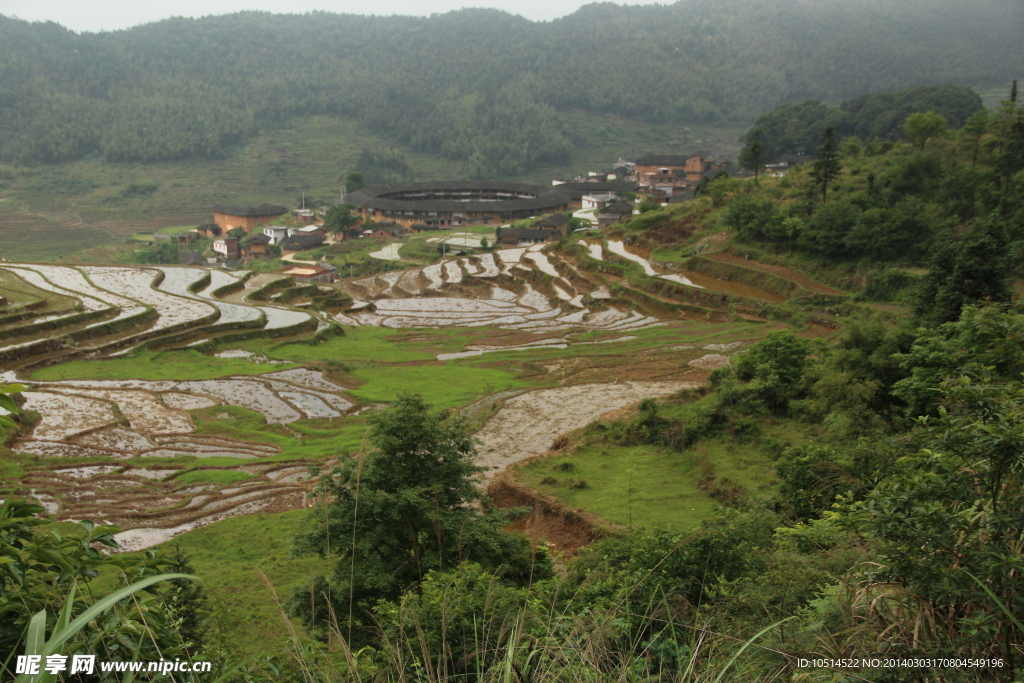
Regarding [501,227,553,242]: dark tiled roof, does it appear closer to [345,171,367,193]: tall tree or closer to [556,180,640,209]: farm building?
[556,180,640,209]: farm building

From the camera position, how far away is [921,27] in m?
148

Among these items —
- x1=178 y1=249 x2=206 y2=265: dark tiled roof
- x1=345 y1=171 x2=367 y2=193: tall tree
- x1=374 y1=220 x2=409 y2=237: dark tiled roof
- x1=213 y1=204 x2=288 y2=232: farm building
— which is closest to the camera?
x1=178 y1=249 x2=206 y2=265: dark tiled roof

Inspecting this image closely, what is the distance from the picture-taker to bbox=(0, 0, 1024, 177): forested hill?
97938mm

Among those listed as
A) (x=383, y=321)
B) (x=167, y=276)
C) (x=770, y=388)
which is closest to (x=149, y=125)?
(x=167, y=276)

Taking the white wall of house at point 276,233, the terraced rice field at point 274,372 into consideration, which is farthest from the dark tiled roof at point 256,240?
the terraced rice field at point 274,372

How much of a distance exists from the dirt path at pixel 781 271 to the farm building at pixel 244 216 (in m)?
48.0

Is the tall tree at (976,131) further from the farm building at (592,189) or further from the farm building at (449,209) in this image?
the farm building at (449,209)

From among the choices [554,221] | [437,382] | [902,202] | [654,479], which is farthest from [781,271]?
[554,221]

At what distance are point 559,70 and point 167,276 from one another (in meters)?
117

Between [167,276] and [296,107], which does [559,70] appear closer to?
[296,107]

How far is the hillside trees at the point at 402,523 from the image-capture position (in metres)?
7.45

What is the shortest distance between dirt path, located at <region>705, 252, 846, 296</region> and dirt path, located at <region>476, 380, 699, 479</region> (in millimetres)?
13650

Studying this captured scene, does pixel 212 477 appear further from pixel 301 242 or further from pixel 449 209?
pixel 449 209

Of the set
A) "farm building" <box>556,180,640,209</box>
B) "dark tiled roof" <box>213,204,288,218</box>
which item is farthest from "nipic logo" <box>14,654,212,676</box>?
"dark tiled roof" <box>213,204,288,218</box>
